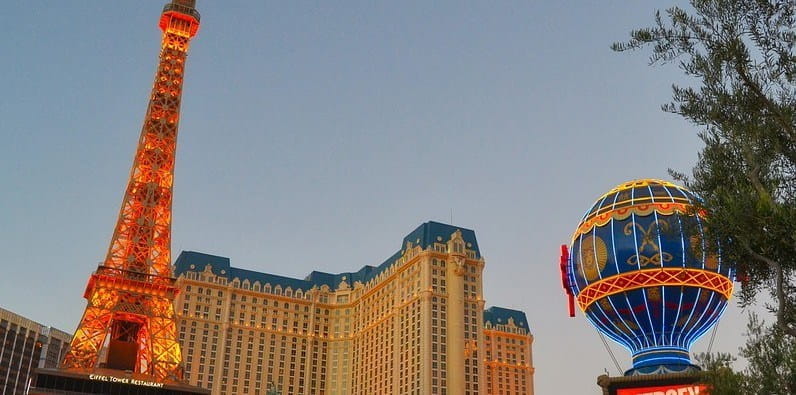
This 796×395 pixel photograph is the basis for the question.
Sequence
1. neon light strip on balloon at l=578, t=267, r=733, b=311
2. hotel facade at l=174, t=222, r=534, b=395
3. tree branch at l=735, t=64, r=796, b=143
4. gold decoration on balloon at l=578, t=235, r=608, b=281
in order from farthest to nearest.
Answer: hotel facade at l=174, t=222, r=534, b=395 → gold decoration on balloon at l=578, t=235, r=608, b=281 → neon light strip on balloon at l=578, t=267, r=733, b=311 → tree branch at l=735, t=64, r=796, b=143

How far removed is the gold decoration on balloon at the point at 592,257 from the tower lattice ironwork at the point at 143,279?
47.0 m

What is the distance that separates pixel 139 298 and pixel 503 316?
86.9 meters

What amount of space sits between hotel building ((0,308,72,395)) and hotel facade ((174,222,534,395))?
3581 cm

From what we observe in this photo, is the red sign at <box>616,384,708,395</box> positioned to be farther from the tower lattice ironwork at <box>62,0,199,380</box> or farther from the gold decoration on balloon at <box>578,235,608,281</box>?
the tower lattice ironwork at <box>62,0,199,380</box>

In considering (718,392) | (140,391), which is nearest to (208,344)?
(140,391)

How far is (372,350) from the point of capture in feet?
385

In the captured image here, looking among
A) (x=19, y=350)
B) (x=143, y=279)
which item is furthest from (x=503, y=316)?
(x=19, y=350)

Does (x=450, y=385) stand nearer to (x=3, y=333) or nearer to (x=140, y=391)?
(x=140, y=391)

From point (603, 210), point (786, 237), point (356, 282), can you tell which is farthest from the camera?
point (356, 282)

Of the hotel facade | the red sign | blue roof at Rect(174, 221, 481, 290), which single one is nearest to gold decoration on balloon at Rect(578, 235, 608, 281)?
the red sign

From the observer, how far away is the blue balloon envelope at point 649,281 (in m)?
34.7

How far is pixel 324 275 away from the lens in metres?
137

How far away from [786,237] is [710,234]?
1.76 metres

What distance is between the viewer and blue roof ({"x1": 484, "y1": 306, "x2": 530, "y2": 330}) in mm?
143375
